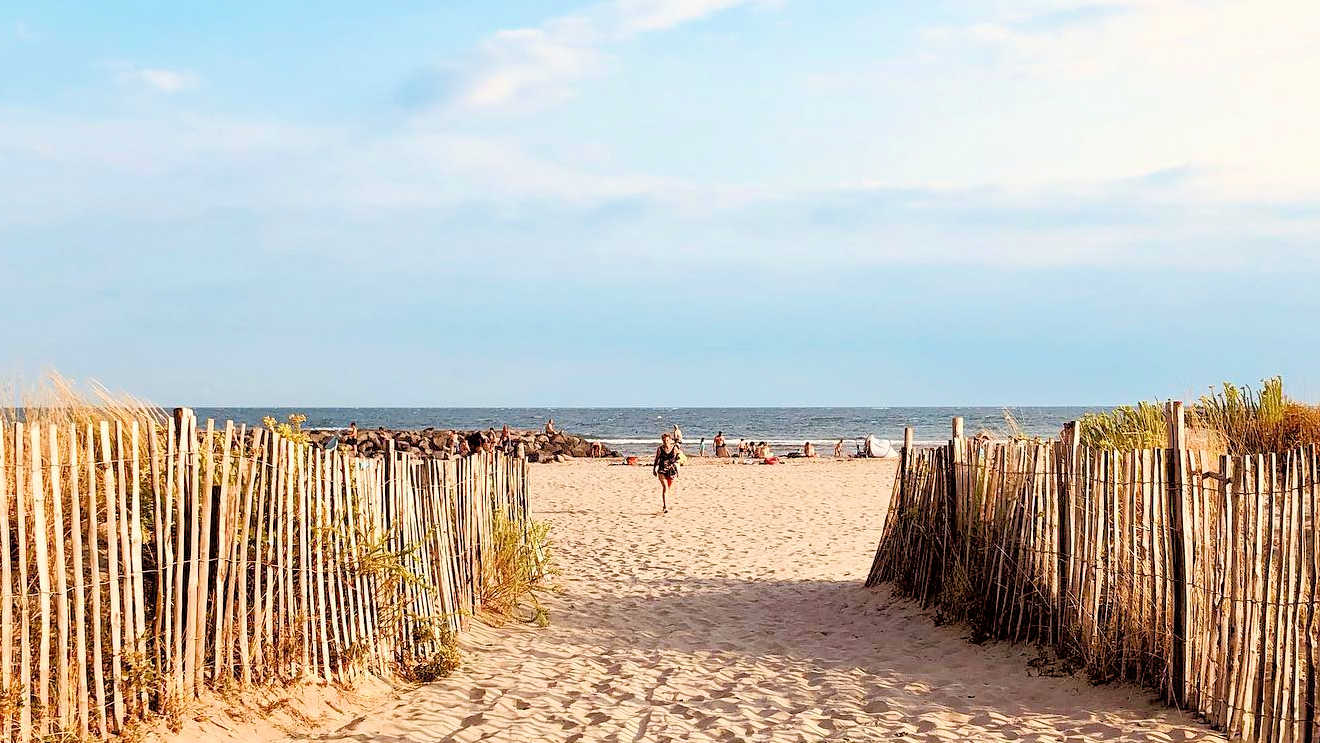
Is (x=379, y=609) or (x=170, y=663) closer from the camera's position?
(x=170, y=663)

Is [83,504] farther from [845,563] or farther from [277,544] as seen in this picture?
[845,563]

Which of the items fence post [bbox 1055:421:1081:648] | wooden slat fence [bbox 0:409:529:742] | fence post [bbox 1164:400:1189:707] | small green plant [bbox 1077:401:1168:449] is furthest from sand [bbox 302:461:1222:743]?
small green plant [bbox 1077:401:1168:449]

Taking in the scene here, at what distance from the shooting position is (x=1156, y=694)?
229 inches

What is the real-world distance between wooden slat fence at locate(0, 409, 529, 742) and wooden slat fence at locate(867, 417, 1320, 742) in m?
3.95

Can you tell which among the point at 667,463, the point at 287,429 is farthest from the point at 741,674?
the point at 667,463

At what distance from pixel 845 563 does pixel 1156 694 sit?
589 cm

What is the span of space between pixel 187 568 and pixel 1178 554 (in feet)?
16.8

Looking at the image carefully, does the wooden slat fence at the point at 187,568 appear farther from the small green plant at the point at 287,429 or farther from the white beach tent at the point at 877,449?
the white beach tent at the point at 877,449

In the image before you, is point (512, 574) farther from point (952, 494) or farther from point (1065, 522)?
point (1065, 522)

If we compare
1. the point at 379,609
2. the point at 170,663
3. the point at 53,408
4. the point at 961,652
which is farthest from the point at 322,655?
the point at 961,652

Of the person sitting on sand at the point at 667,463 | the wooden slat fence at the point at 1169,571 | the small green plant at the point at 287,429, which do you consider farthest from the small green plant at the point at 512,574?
the person sitting on sand at the point at 667,463

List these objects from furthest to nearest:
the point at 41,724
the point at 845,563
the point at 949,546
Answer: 1. the point at 845,563
2. the point at 949,546
3. the point at 41,724

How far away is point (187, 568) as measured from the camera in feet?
17.1

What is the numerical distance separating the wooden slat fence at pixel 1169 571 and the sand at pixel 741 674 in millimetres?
246
